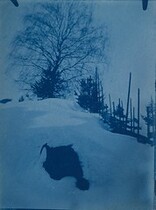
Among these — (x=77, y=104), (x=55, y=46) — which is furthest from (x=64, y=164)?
(x=55, y=46)

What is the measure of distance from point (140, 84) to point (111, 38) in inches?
8.7

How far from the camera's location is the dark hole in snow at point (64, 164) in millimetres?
1366

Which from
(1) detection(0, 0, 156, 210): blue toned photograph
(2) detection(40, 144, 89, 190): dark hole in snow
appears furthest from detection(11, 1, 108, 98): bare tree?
(2) detection(40, 144, 89, 190): dark hole in snow

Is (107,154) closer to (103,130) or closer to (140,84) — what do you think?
(103,130)

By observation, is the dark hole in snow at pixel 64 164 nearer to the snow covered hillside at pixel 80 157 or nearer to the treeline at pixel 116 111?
the snow covered hillside at pixel 80 157

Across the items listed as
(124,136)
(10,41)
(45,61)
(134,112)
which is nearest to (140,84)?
(134,112)

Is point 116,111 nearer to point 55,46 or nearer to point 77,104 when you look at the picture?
point 77,104

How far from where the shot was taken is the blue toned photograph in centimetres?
137

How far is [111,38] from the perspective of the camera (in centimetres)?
140

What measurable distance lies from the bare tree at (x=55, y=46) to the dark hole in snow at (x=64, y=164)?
0.74 ft

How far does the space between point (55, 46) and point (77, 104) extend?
0.25m

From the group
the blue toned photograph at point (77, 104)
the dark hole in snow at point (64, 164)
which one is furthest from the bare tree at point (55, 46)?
the dark hole in snow at point (64, 164)

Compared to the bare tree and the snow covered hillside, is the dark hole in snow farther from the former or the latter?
the bare tree

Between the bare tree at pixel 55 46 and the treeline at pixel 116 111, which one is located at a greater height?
the bare tree at pixel 55 46
